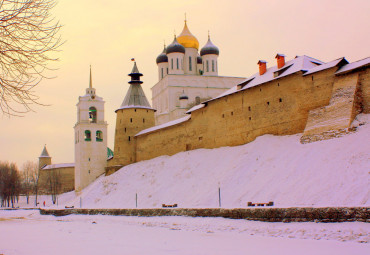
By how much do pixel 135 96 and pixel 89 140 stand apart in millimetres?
7117

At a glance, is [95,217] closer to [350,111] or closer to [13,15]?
[350,111]

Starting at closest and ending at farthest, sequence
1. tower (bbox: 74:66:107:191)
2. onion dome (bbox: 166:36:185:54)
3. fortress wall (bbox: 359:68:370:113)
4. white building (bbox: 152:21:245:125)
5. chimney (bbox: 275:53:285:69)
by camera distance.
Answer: fortress wall (bbox: 359:68:370:113) < chimney (bbox: 275:53:285:69) < tower (bbox: 74:66:107:191) < white building (bbox: 152:21:245:125) < onion dome (bbox: 166:36:185:54)

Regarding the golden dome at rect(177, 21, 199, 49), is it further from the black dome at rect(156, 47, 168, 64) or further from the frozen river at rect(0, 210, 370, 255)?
the frozen river at rect(0, 210, 370, 255)

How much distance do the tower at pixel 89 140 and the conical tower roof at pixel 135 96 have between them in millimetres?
5371

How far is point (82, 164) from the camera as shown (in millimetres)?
41781

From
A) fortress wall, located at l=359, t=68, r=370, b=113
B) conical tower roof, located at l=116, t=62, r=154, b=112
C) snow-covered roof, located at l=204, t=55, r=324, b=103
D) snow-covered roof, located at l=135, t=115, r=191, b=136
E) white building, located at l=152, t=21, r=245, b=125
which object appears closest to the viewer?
fortress wall, located at l=359, t=68, r=370, b=113

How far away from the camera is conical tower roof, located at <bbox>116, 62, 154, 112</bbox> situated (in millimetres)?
38688

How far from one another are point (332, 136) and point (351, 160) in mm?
3242

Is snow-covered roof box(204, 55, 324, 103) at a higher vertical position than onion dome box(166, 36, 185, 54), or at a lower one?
lower

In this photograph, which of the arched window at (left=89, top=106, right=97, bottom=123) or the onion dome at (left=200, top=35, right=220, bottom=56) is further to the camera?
the onion dome at (left=200, top=35, right=220, bottom=56)

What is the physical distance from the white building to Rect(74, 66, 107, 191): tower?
7.41 meters

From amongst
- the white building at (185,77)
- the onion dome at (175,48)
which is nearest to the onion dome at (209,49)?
the white building at (185,77)

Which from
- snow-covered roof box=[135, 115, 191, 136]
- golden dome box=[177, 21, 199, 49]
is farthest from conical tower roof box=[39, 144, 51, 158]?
snow-covered roof box=[135, 115, 191, 136]

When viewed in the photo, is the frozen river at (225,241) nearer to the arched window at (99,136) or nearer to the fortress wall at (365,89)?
the fortress wall at (365,89)
